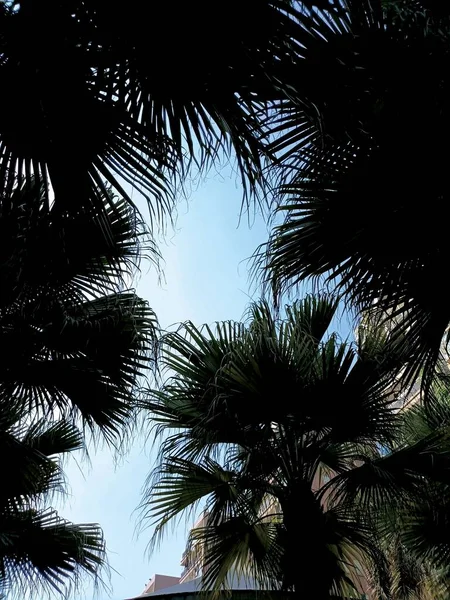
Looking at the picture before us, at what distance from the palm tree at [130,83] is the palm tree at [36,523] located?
2478 mm

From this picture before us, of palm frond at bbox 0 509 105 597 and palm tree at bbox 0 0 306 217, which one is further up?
palm tree at bbox 0 0 306 217

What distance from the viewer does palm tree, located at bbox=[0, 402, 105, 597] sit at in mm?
3936

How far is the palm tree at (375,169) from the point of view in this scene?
1.74 m

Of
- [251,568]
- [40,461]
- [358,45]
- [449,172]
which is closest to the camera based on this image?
[358,45]

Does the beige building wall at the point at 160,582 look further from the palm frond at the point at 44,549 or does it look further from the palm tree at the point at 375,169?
the palm tree at the point at 375,169

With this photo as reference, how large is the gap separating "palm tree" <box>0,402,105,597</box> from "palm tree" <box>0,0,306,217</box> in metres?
2.48

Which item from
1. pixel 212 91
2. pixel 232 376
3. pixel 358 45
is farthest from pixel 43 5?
pixel 232 376

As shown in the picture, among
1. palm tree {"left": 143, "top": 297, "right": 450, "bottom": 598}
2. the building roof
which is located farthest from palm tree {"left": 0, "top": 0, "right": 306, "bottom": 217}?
the building roof

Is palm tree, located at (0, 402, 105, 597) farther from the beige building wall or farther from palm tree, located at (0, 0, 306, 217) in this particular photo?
the beige building wall

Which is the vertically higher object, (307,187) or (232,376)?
(307,187)

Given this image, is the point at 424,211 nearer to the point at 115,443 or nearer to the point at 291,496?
the point at 291,496

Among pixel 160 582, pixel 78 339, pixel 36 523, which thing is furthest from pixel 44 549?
pixel 160 582

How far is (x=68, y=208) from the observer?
1.80 meters

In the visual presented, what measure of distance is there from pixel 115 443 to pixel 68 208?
2.35 meters
